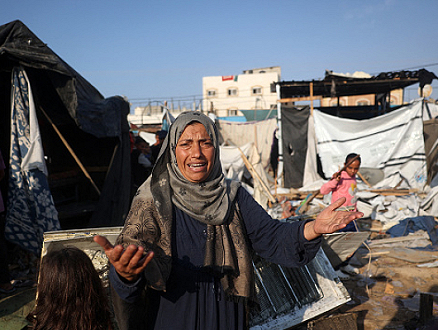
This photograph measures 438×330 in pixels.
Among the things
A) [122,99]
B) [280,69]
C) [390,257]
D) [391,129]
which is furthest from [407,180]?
[280,69]

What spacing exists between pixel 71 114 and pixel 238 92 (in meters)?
28.0

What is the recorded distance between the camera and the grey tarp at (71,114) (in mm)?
4160

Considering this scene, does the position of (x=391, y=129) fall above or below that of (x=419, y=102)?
below

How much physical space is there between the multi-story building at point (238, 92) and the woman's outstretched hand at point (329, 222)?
97.4 ft

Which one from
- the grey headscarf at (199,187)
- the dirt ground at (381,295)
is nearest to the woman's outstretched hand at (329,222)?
the grey headscarf at (199,187)

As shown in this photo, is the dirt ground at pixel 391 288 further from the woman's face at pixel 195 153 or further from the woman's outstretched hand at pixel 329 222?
the woman's face at pixel 195 153

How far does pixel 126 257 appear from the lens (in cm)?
110

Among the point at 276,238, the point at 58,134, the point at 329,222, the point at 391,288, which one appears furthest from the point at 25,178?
the point at 391,288

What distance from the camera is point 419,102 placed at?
29.8 ft

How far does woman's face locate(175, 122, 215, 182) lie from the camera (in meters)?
1.59

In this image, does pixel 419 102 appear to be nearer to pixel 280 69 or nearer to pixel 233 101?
pixel 233 101

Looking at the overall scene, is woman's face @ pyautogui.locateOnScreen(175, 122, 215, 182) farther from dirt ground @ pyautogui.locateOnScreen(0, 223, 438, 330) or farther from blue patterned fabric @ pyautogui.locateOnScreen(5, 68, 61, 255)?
blue patterned fabric @ pyautogui.locateOnScreen(5, 68, 61, 255)

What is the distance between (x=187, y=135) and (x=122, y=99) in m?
4.78

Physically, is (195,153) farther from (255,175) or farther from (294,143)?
(294,143)
